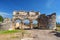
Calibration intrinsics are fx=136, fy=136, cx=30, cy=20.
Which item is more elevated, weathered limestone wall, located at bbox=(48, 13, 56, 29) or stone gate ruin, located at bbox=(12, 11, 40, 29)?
stone gate ruin, located at bbox=(12, 11, 40, 29)

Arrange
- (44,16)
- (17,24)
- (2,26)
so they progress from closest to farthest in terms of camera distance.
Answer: (2,26) < (44,16) < (17,24)

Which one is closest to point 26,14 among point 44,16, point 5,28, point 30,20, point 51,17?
point 30,20

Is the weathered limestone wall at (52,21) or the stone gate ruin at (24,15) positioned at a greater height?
the stone gate ruin at (24,15)

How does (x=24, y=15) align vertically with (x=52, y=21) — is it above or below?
above

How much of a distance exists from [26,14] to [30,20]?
170cm

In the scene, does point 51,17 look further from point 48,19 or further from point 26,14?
point 26,14

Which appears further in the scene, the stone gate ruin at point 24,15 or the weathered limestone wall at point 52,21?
the stone gate ruin at point 24,15

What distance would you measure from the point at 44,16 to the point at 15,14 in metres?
6.76

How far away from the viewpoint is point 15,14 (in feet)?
104

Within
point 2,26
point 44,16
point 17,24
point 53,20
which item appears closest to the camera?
point 2,26

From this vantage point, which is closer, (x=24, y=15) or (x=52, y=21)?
(x=52, y=21)

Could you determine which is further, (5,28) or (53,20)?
(53,20)

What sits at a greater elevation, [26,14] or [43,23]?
[26,14]

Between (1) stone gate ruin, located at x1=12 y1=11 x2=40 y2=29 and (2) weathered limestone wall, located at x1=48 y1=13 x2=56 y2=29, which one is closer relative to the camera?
(2) weathered limestone wall, located at x1=48 y1=13 x2=56 y2=29
